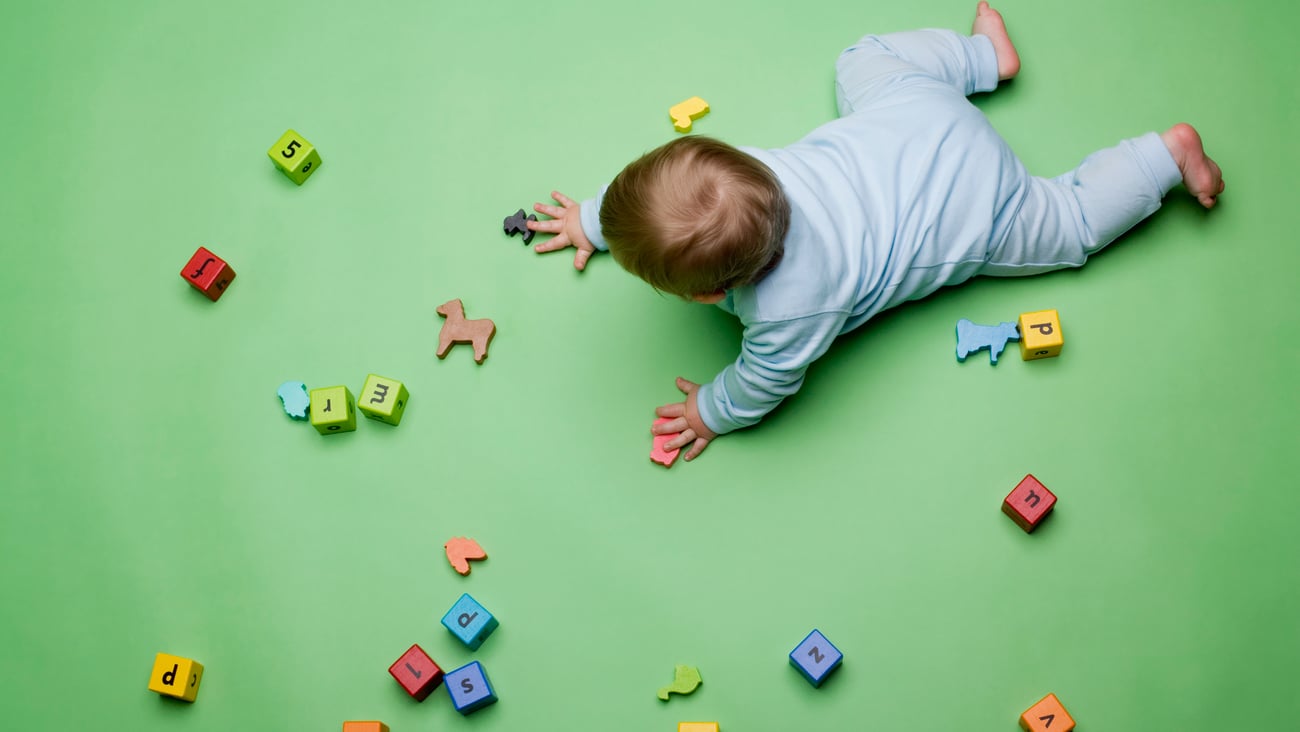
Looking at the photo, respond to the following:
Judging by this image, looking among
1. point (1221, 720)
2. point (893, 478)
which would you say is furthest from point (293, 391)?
point (1221, 720)

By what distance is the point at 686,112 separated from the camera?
1.43m

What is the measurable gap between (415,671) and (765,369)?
0.51 meters

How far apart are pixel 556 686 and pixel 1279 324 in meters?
0.97

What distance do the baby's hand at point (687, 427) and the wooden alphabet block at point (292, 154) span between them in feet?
1.94

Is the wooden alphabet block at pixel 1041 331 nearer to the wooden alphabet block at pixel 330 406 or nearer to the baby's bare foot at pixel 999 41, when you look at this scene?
the baby's bare foot at pixel 999 41

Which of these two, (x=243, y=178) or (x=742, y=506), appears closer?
(x=742, y=506)

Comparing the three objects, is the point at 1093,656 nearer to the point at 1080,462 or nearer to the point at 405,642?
the point at 1080,462

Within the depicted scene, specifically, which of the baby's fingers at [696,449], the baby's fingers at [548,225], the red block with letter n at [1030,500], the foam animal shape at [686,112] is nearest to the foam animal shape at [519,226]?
the baby's fingers at [548,225]

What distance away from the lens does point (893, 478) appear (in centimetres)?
128

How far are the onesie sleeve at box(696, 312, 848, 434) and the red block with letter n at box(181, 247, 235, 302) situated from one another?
64 cm

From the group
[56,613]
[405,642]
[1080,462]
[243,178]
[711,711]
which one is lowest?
[56,613]

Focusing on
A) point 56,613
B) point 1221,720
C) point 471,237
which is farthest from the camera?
point 471,237

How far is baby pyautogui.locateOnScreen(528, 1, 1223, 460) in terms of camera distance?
102 centimetres

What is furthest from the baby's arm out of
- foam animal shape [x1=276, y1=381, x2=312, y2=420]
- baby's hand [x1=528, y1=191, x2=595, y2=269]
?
foam animal shape [x1=276, y1=381, x2=312, y2=420]
